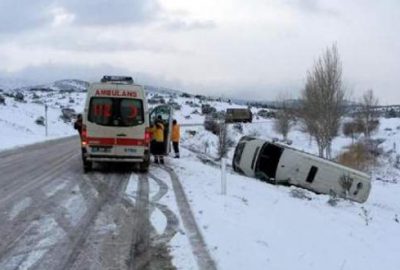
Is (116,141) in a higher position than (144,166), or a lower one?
higher

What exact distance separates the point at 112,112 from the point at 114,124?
1.16 ft

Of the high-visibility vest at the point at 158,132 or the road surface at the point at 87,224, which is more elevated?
the high-visibility vest at the point at 158,132

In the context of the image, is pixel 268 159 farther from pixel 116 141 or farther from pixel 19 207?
pixel 19 207

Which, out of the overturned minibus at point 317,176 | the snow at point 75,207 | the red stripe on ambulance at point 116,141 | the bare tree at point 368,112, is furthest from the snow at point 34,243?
the bare tree at point 368,112

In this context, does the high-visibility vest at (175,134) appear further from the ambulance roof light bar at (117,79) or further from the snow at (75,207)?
the snow at (75,207)

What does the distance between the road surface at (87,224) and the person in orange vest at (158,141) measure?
4.40 meters

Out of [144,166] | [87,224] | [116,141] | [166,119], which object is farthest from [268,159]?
[87,224]

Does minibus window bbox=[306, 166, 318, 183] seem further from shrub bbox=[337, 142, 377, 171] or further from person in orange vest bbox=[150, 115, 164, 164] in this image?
shrub bbox=[337, 142, 377, 171]

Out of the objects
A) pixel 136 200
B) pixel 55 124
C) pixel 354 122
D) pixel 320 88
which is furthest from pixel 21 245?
pixel 354 122

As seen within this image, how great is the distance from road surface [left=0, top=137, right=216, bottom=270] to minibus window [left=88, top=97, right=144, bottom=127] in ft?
5.32

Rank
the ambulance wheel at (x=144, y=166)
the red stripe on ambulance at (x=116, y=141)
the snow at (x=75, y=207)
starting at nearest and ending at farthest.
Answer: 1. the snow at (x=75, y=207)
2. the red stripe on ambulance at (x=116, y=141)
3. the ambulance wheel at (x=144, y=166)

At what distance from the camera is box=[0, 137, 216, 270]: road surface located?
7848mm

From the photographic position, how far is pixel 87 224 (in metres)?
10.1

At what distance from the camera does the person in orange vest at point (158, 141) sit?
2162 centimetres
